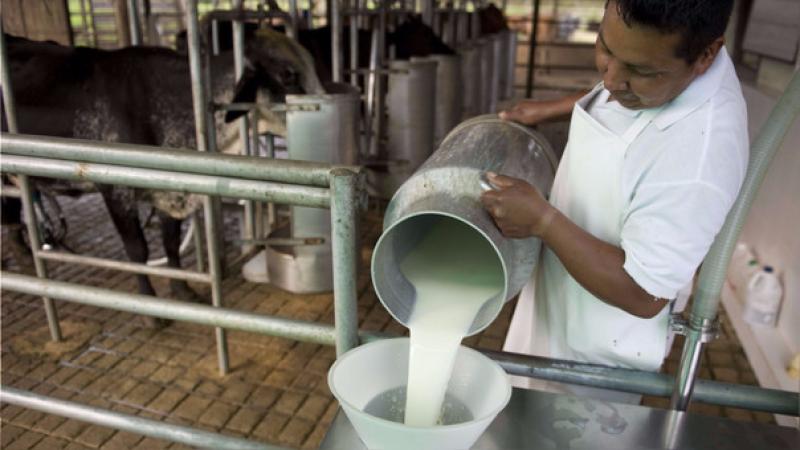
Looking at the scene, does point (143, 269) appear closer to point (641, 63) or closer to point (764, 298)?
point (641, 63)

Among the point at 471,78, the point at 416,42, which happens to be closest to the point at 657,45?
the point at 416,42

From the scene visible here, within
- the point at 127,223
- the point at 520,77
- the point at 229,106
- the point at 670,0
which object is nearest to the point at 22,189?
the point at 127,223

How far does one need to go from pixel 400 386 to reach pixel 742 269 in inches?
131

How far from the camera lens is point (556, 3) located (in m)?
12.0

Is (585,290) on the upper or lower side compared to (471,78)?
upper

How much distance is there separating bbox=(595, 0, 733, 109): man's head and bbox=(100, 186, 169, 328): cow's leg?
292cm

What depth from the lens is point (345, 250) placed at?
45.6 inches

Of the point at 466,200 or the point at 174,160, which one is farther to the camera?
the point at 174,160

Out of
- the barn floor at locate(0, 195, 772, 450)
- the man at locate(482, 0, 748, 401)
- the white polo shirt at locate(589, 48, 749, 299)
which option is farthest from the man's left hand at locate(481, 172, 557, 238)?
the barn floor at locate(0, 195, 772, 450)

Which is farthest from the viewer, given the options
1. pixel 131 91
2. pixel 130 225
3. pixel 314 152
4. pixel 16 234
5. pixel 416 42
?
pixel 416 42

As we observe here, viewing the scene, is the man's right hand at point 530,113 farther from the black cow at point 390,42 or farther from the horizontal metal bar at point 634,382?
the black cow at point 390,42

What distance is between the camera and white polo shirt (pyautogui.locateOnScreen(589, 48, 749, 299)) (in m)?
1.08

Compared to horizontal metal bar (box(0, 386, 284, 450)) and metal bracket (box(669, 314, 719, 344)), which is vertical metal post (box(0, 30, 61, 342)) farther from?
metal bracket (box(669, 314, 719, 344))

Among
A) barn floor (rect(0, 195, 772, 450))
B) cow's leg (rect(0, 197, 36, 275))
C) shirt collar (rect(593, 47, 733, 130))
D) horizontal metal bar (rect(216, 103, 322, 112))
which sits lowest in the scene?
barn floor (rect(0, 195, 772, 450))
